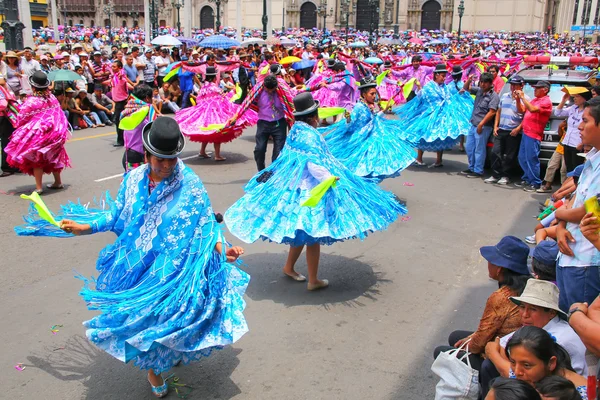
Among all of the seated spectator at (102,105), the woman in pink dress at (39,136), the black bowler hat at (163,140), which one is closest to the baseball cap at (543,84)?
the black bowler hat at (163,140)

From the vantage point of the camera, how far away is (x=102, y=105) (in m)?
16.7

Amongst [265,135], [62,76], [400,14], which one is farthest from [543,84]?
[400,14]

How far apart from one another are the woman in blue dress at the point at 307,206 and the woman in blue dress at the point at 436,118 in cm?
505

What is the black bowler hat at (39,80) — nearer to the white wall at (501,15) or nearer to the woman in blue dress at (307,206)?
the woman in blue dress at (307,206)

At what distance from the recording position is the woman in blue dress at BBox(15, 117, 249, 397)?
12.4 ft

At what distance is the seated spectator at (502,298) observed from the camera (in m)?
3.66

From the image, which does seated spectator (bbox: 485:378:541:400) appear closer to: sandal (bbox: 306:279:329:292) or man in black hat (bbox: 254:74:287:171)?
sandal (bbox: 306:279:329:292)

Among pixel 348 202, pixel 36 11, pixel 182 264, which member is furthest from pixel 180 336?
pixel 36 11

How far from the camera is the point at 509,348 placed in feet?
9.98

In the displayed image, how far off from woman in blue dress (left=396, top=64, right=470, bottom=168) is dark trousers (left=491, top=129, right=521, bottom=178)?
2.37 ft

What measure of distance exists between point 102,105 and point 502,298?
15001mm

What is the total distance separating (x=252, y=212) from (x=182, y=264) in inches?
68.9

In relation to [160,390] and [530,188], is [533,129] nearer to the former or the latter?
[530,188]

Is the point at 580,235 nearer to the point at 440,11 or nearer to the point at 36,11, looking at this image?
the point at 440,11
